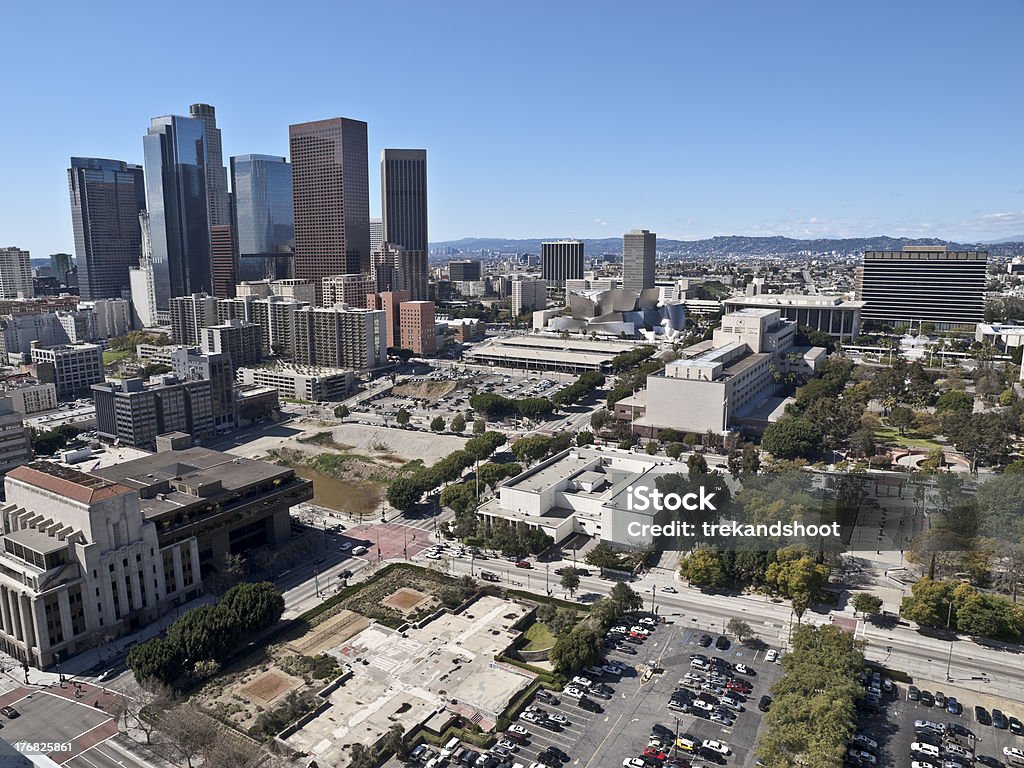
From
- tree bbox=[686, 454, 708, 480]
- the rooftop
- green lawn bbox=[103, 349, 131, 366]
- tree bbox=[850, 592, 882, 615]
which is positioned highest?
the rooftop

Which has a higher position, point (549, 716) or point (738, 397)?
point (738, 397)

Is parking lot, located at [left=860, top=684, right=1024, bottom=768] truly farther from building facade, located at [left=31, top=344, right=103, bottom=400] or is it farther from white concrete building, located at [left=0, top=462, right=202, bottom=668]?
building facade, located at [left=31, top=344, right=103, bottom=400]

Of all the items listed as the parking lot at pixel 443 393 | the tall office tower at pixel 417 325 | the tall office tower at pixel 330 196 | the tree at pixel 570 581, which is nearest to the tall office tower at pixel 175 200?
the tall office tower at pixel 330 196

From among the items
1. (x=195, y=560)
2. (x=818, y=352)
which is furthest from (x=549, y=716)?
(x=818, y=352)

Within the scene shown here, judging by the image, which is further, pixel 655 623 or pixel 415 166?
pixel 415 166

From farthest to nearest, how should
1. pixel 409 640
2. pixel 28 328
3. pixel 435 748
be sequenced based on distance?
pixel 28 328 → pixel 409 640 → pixel 435 748

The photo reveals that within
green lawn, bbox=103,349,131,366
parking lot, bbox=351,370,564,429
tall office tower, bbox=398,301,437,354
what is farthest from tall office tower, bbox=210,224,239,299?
parking lot, bbox=351,370,564,429

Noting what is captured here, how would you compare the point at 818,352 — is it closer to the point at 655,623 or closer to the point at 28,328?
the point at 655,623
